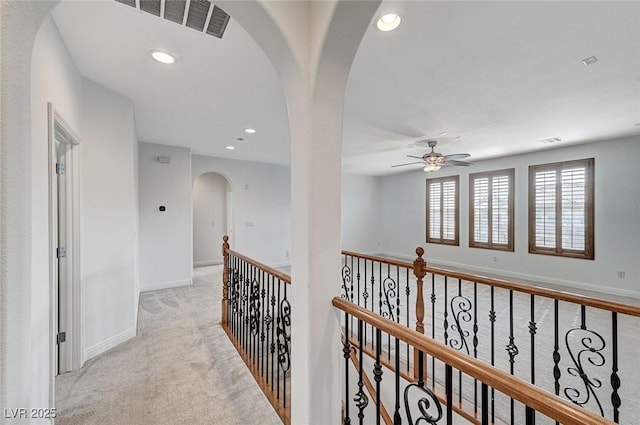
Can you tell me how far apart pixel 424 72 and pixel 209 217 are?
668 cm

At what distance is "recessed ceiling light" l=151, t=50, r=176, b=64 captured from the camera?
2.22m

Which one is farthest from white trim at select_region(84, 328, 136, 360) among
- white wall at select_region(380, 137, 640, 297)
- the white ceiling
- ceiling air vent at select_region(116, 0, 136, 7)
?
white wall at select_region(380, 137, 640, 297)

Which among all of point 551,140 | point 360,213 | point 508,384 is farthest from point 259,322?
point 360,213

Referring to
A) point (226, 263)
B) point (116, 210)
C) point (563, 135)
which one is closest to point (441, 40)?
point (226, 263)

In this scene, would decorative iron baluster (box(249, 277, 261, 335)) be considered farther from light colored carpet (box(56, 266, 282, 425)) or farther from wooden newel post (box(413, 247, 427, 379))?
wooden newel post (box(413, 247, 427, 379))

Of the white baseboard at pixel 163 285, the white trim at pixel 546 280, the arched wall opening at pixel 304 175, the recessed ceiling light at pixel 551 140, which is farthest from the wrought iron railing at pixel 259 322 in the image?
the white trim at pixel 546 280

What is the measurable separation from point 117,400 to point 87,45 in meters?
2.74

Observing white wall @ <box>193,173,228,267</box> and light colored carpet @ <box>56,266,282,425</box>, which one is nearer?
light colored carpet @ <box>56,266,282,425</box>

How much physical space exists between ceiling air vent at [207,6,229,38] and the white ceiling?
52 millimetres

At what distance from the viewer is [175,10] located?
1731 mm

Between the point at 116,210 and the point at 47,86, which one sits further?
the point at 116,210

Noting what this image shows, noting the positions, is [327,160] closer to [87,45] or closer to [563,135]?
[87,45]

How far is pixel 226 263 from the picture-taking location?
3480mm

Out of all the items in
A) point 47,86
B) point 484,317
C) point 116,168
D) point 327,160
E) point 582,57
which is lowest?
point 484,317
